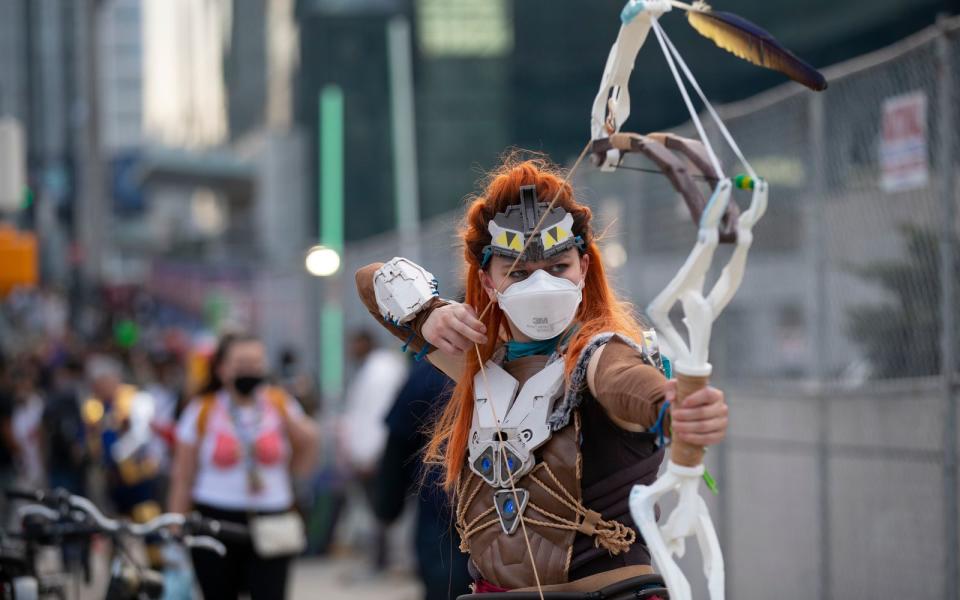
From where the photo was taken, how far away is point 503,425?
3807mm

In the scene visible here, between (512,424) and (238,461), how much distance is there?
11.5 ft

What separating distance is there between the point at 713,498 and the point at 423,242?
5.69 meters

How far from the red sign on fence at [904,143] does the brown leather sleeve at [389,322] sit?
272cm

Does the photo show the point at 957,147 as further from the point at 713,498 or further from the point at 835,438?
the point at 713,498

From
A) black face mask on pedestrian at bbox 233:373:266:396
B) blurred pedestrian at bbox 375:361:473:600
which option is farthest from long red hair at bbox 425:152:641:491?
black face mask on pedestrian at bbox 233:373:266:396

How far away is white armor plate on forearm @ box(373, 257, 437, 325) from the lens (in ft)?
13.4

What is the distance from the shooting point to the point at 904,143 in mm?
6168

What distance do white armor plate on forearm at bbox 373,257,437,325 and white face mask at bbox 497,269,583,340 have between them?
1.26 feet

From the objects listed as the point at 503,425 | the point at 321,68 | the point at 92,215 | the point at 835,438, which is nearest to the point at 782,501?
the point at 835,438

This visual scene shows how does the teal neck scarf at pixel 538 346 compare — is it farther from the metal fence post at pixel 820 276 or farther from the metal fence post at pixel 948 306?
the metal fence post at pixel 820 276

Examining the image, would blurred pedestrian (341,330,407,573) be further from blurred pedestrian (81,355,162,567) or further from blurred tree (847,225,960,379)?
blurred tree (847,225,960,379)

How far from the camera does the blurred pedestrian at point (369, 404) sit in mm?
11766

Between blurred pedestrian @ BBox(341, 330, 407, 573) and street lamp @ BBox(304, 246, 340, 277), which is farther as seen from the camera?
blurred pedestrian @ BBox(341, 330, 407, 573)

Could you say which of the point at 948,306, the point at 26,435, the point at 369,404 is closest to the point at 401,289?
the point at 948,306
